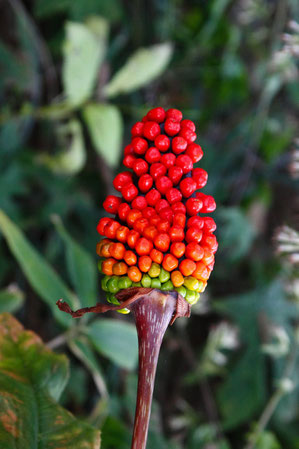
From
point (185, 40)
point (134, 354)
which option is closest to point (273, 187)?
point (185, 40)

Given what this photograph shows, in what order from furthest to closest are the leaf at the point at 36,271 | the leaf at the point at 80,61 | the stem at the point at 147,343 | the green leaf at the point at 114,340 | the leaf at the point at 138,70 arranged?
the leaf at the point at 138,70 → the leaf at the point at 80,61 → the green leaf at the point at 114,340 → the leaf at the point at 36,271 → the stem at the point at 147,343

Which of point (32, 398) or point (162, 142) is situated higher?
point (162, 142)

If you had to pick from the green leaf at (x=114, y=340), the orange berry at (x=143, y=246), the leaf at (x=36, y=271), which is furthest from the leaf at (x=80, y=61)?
the orange berry at (x=143, y=246)

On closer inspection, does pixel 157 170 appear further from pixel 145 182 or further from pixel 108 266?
pixel 108 266

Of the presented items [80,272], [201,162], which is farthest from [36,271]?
[201,162]

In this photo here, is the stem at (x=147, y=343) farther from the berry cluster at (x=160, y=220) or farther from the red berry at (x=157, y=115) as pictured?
the red berry at (x=157, y=115)

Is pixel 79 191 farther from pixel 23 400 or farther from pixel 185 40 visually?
pixel 23 400
